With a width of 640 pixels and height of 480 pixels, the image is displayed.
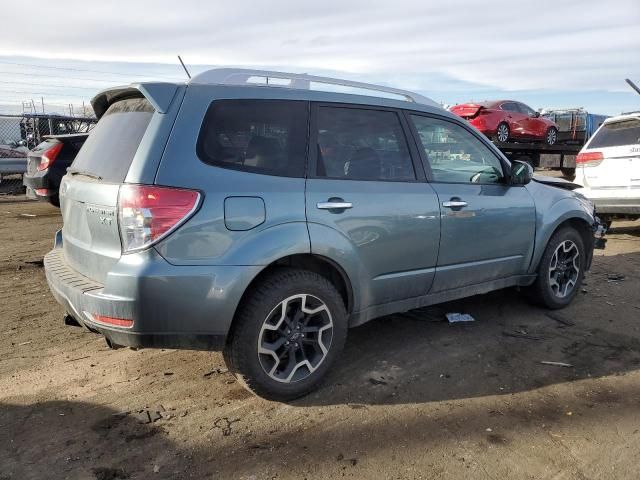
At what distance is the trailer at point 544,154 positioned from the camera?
539 inches

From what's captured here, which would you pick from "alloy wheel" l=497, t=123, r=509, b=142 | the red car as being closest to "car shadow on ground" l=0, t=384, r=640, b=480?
the red car

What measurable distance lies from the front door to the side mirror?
2.8 inches

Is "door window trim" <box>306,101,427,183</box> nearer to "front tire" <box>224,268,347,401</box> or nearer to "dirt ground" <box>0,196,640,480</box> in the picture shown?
"front tire" <box>224,268,347,401</box>

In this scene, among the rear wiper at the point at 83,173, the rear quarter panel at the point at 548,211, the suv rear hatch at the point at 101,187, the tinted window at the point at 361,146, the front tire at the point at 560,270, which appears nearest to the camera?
the suv rear hatch at the point at 101,187

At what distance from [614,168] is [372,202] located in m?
6.01

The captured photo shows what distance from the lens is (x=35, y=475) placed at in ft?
8.35

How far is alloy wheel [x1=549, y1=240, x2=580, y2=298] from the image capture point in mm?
4949

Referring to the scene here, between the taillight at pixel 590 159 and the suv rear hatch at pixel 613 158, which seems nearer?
the suv rear hatch at pixel 613 158

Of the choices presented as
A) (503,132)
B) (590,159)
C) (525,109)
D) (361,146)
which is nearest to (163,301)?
(361,146)

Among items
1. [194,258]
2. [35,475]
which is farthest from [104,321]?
[35,475]

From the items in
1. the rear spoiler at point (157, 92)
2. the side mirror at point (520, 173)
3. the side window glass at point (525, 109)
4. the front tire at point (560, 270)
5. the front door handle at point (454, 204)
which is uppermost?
the side window glass at point (525, 109)

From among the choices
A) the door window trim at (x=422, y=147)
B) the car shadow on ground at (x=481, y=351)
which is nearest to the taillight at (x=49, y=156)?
the car shadow on ground at (x=481, y=351)

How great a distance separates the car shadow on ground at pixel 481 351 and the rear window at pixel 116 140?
5.88ft

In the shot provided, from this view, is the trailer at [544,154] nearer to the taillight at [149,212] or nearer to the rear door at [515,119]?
the rear door at [515,119]
